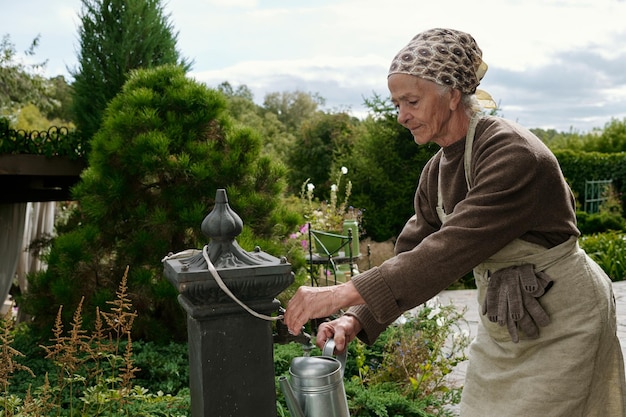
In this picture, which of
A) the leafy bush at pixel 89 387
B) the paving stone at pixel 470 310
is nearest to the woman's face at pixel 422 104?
the leafy bush at pixel 89 387

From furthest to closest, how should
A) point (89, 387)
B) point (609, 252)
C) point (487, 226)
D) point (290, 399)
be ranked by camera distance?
point (609, 252) → point (89, 387) → point (487, 226) → point (290, 399)

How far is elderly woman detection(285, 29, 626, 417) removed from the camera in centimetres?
169

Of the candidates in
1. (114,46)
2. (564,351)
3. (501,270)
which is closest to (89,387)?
(501,270)

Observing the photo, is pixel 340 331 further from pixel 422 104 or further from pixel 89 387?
pixel 89 387

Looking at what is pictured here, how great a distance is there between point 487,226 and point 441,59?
50cm

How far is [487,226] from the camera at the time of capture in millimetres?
1675

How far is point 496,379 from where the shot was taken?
1874 millimetres

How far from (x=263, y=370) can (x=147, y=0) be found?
19.7ft

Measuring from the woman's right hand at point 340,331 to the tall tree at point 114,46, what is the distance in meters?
5.32

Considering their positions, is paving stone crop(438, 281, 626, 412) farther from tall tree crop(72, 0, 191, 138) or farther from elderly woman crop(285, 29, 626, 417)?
Result: tall tree crop(72, 0, 191, 138)

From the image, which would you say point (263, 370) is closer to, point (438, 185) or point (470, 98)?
point (438, 185)

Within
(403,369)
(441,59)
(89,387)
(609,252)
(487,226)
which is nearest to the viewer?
(487,226)

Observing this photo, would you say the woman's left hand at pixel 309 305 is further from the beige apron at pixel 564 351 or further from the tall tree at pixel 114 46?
the tall tree at pixel 114 46

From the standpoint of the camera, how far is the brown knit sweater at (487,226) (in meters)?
1.68
